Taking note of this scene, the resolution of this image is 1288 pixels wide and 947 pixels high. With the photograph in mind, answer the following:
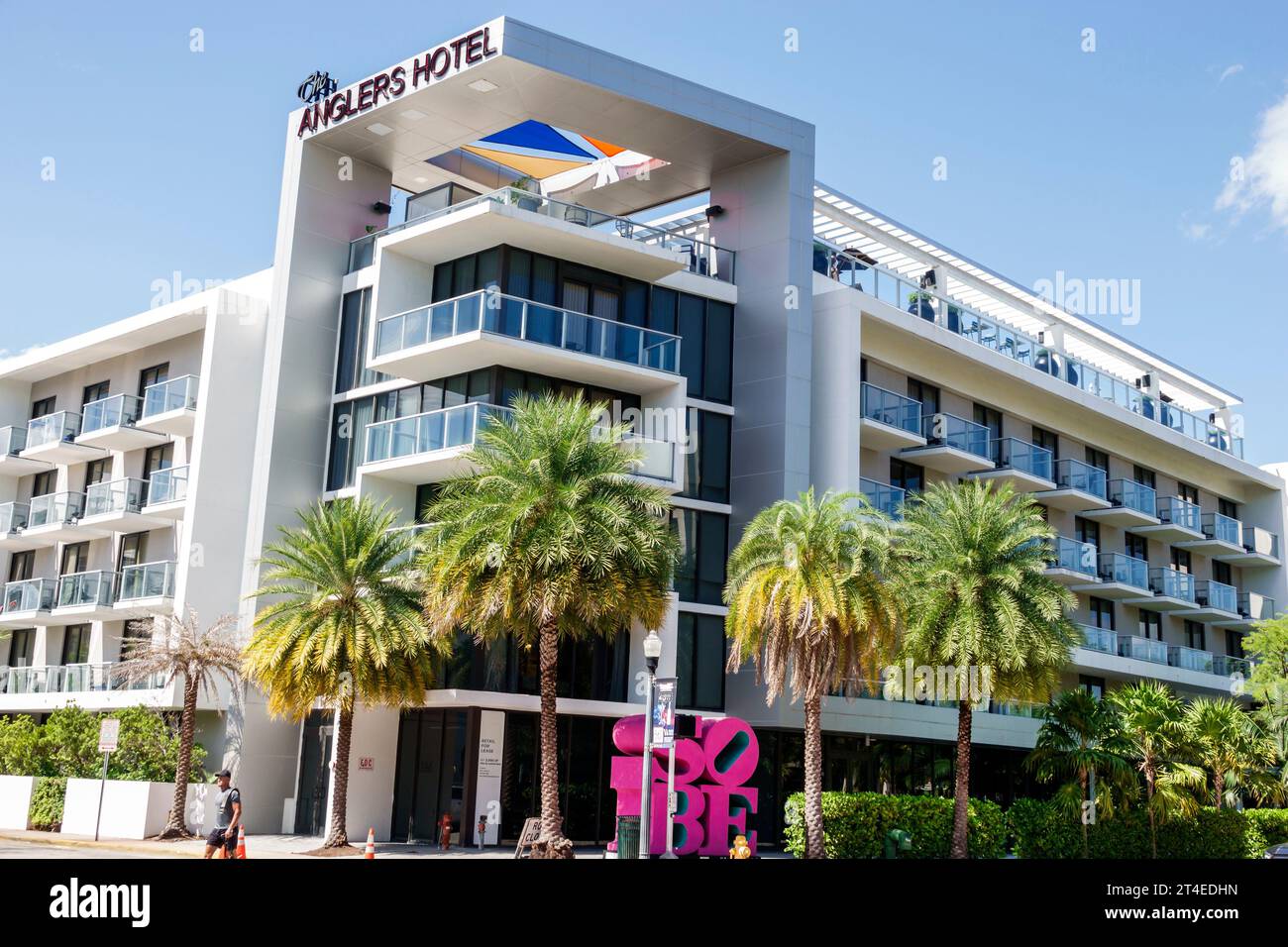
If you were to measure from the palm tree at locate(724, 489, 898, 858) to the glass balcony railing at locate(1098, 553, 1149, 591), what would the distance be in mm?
23957

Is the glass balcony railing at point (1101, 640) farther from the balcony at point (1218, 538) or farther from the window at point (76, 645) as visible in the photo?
the window at point (76, 645)

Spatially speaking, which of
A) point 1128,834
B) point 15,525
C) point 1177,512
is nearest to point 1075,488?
point 1177,512

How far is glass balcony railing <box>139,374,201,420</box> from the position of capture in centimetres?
4012

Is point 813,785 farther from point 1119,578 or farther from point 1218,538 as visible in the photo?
point 1218,538

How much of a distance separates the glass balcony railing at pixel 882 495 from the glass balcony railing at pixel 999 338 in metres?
5.94

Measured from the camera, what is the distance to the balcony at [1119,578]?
50125mm

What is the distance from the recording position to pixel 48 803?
113ft

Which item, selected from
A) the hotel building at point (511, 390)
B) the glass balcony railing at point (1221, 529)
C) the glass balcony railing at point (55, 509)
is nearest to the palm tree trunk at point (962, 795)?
the hotel building at point (511, 390)

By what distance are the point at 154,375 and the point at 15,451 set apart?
8177 mm

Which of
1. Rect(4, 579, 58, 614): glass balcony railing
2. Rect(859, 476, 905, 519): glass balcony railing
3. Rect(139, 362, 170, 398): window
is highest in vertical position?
Rect(139, 362, 170, 398): window

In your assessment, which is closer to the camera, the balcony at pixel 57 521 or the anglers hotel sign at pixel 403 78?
the anglers hotel sign at pixel 403 78

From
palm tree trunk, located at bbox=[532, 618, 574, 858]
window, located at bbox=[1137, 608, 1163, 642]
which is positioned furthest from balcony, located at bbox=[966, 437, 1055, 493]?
palm tree trunk, located at bbox=[532, 618, 574, 858]

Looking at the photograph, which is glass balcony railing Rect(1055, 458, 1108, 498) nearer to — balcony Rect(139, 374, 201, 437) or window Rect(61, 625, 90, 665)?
balcony Rect(139, 374, 201, 437)

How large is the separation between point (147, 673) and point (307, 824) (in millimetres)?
5805
